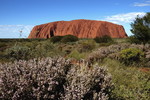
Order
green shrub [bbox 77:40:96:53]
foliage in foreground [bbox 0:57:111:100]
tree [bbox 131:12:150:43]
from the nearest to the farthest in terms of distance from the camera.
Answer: foliage in foreground [bbox 0:57:111:100] → green shrub [bbox 77:40:96:53] → tree [bbox 131:12:150:43]

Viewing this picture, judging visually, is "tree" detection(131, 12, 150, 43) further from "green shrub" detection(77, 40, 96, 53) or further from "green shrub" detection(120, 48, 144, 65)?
"green shrub" detection(120, 48, 144, 65)

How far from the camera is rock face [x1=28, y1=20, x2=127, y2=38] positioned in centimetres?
10781

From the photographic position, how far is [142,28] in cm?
1953

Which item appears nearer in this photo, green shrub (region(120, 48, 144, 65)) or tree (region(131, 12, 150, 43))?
green shrub (region(120, 48, 144, 65))

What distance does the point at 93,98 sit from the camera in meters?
3.05

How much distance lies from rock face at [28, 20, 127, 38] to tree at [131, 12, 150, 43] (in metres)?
83.0

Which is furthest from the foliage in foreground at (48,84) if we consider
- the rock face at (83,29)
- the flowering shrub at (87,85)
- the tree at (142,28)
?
the rock face at (83,29)

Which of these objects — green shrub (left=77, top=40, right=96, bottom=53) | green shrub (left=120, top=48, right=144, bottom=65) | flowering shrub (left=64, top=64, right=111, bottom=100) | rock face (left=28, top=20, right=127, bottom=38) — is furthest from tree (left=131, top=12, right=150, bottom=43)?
rock face (left=28, top=20, right=127, bottom=38)

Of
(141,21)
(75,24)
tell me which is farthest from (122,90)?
(75,24)

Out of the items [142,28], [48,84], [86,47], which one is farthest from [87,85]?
[142,28]

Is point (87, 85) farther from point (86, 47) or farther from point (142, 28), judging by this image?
point (142, 28)

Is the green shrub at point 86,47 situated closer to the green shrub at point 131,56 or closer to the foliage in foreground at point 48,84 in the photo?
the green shrub at point 131,56

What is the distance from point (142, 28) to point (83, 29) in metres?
93.1

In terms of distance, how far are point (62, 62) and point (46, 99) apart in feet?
3.37
